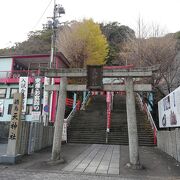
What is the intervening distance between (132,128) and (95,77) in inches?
110

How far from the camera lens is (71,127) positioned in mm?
20203

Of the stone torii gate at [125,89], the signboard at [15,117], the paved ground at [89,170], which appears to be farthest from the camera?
the signboard at [15,117]

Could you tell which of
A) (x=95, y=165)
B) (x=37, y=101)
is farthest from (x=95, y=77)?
(x=37, y=101)

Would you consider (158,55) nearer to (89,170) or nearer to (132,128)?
(132,128)

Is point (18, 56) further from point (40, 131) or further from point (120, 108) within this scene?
point (40, 131)

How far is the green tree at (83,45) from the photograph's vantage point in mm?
32062

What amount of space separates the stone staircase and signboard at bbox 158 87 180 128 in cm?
386

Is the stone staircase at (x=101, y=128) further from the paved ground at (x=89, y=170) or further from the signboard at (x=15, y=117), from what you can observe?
the signboard at (x=15, y=117)

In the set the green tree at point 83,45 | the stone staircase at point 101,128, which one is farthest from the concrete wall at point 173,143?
the green tree at point 83,45

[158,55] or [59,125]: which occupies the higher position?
[158,55]

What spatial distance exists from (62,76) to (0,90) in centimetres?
1719

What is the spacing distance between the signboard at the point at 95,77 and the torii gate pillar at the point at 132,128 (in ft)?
4.05

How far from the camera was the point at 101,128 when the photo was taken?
65.1ft

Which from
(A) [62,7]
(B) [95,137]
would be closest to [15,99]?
(B) [95,137]
